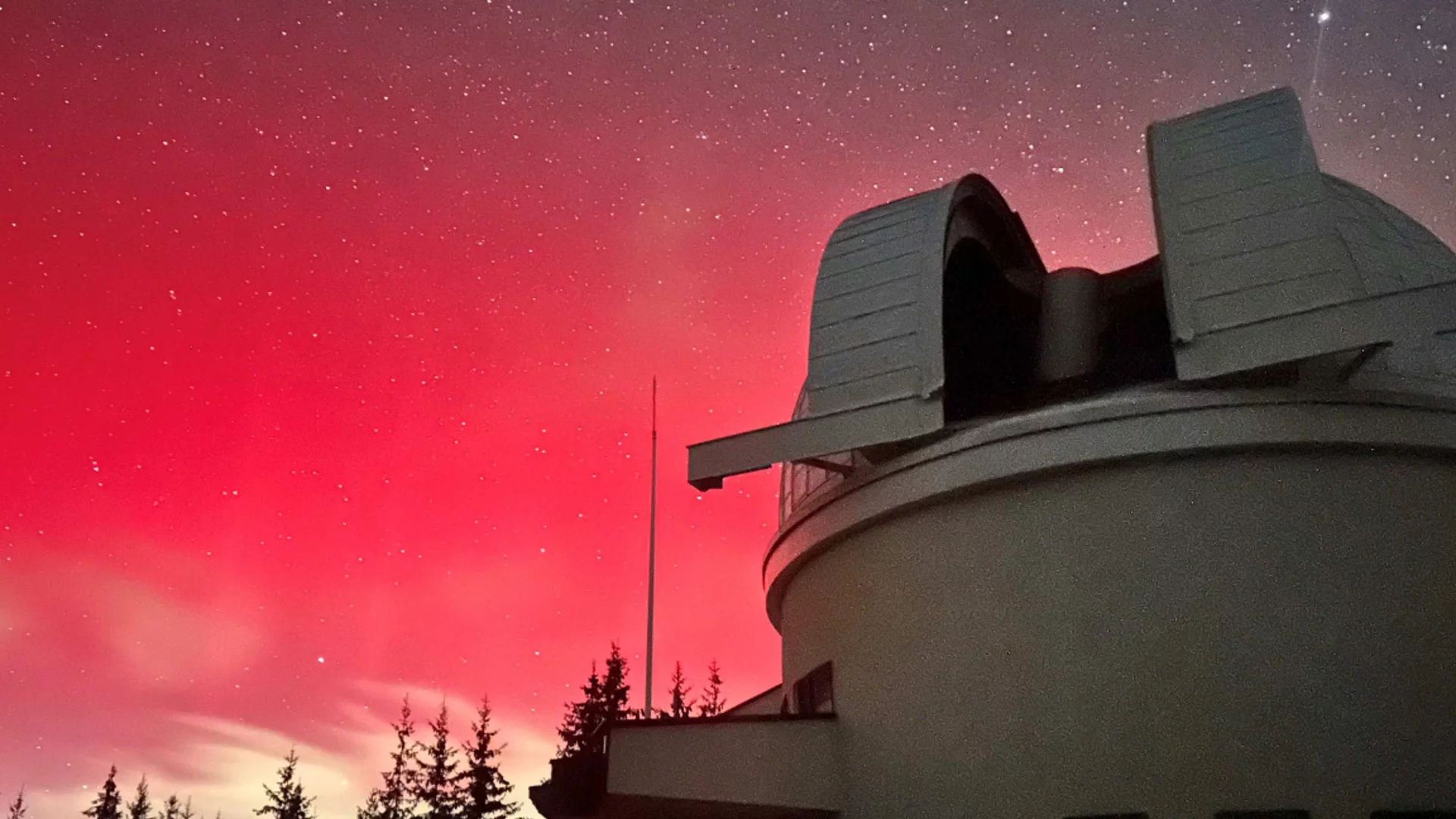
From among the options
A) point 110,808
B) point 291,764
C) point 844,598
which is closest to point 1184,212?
point 844,598

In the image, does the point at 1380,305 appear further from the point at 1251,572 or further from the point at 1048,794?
the point at 1048,794

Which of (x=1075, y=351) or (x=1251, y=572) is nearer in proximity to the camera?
(x=1251, y=572)

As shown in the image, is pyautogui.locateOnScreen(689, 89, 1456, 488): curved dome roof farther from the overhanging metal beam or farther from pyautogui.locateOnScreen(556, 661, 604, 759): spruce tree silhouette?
pyautogui.locateOnScreen(556, 661, 604, 759): spruce tree silhouette

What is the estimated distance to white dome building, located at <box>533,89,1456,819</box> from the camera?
8328mm

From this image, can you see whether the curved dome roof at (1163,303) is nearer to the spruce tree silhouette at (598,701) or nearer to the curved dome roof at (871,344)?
the curved dome roof at (871,344)

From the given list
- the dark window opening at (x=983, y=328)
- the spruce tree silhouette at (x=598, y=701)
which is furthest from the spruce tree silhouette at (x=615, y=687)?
the dark window opening at (x=983, y=328)

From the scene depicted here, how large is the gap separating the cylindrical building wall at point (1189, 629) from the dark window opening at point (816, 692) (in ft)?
3.05

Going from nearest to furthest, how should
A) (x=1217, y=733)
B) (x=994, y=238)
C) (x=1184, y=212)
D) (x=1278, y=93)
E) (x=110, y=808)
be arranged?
(x=1217, y=733) → (x=1184, y=212) → (x=1278, y=93) → (x=994, y=238) → (x=110, y=808)

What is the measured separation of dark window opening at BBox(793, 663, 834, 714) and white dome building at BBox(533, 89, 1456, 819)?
47mm

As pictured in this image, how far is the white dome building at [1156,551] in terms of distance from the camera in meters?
8.33

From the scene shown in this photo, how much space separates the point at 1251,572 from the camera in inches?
337

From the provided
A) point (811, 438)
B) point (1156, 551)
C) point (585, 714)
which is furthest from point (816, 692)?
point (585, 714)

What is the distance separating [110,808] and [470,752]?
73.5 ft

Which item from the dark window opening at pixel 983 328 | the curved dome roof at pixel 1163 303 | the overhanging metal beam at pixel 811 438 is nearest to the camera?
the curved dome roof at pixel 1163 303
